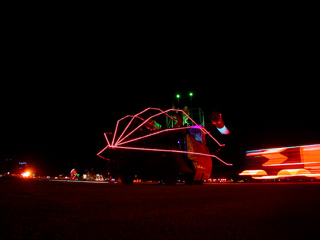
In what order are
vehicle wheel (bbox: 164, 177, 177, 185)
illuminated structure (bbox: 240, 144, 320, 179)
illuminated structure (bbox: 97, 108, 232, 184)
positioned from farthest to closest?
illuminated structure (bbox: 240, 144, 320, 179), vehicle wheel (bbox: 164, 177, 177, 185), illuminated structure (bbox: 97, 108, 232, 184)

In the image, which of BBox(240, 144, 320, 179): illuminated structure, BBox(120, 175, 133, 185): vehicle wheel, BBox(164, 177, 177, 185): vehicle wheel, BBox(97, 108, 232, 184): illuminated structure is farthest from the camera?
BBox(240, 144, 320, 179): illuminated structure

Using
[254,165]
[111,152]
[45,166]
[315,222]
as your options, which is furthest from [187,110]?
[45,166]

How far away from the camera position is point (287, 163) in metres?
21.9

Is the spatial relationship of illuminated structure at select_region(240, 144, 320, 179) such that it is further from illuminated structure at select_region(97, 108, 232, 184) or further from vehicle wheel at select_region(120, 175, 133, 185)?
→ vehicle wheel at select_region(120, 175, 133, 185)

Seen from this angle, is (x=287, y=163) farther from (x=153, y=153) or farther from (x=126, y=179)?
(x=126, y=179)

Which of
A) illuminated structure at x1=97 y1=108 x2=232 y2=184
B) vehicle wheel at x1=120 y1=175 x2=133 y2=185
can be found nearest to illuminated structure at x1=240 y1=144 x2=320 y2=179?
illuminated structure at x1=97 y1=108 x2=232 y2=184

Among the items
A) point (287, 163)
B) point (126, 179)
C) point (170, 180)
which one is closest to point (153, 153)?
point (170, 180)

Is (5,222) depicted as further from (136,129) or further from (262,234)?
(136,129)

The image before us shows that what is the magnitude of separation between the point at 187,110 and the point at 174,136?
19.2 ft

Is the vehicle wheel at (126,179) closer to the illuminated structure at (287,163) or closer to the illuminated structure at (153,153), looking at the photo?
the illuminated structure at (153,153)

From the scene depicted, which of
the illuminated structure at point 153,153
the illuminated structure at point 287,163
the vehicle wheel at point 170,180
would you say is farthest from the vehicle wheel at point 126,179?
the illuminated structure at point 287,163

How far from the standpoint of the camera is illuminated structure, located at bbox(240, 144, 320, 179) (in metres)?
20.9

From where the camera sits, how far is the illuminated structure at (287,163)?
20891 mm

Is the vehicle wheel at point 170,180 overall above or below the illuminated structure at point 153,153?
below
